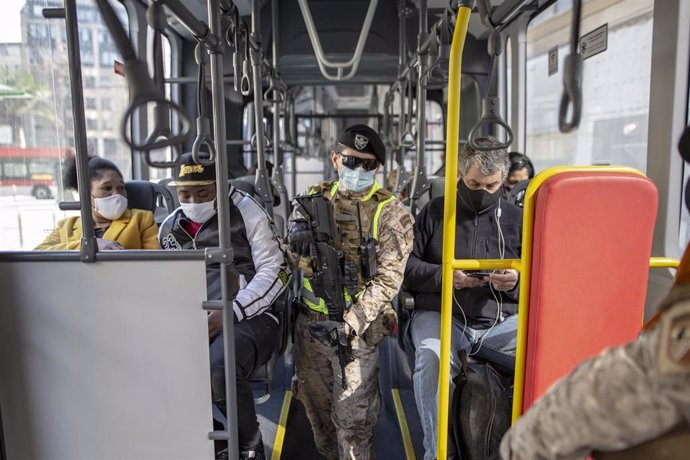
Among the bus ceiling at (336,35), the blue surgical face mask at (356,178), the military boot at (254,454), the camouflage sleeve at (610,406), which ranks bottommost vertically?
the military boot at (254,454)

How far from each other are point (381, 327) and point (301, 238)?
55 centimetres

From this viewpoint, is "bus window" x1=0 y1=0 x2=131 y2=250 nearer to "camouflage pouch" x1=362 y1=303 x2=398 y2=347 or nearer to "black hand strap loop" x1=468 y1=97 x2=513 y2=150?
"camouflage pouch" x1=362 y1=303 x2=398 y2=347

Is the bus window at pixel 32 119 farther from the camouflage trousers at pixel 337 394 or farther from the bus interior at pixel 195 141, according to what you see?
the camouflage trousers at pixel 337 394

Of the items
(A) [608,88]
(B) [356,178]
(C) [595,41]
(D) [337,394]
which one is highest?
(C) [595,41]

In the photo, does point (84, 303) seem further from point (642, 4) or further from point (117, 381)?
point (642, 4)

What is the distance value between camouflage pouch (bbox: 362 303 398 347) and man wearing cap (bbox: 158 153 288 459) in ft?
1.46

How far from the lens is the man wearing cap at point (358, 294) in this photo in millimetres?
2096

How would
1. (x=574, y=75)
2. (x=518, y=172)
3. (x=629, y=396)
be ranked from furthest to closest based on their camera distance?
(x=518, y=172)
(x=574, y=75)
(x=629, y=396)

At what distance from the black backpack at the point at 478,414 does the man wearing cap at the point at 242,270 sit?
32.9 inches

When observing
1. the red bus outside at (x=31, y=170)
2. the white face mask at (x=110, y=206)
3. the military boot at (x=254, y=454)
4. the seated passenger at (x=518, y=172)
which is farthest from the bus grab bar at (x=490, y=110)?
the red bus outside at (x=31, y=170)

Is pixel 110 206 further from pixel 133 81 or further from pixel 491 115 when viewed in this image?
pixel 491 115

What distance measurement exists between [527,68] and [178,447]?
4.88m

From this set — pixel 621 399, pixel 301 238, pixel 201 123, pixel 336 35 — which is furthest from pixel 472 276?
pixel 336 35

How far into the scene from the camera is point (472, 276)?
2109 mm
